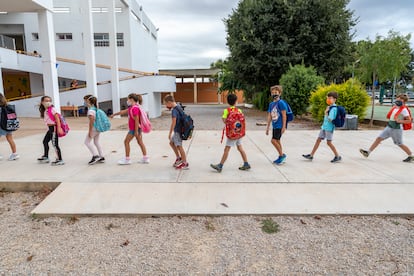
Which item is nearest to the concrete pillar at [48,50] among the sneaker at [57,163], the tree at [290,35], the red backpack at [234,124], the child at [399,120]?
the sneaker at [57,163]

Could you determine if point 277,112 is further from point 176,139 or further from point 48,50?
point 48,50

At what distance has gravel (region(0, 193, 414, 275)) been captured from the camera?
101 inches

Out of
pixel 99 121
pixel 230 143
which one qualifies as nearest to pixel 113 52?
pixel 99 121

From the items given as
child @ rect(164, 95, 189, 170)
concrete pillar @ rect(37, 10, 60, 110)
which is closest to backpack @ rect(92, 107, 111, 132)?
child @ rect(164, 95, 189, 170)

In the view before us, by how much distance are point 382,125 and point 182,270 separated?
14.0m

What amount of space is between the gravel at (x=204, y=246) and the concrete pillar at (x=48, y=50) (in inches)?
377

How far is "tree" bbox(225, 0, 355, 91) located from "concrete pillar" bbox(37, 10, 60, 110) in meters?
11.2

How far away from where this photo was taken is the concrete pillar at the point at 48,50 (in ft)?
37.3

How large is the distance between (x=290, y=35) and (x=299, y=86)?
15.0ft

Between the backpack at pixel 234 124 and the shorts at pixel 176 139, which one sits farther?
the shorts at pixel 176 139

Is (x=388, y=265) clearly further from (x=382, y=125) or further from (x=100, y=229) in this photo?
(x=382, y=125)

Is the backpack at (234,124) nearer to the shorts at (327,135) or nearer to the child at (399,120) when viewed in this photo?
the shorts at (327,135)

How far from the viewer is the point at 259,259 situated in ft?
8.87

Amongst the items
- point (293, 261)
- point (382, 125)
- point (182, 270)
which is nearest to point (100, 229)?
point (182, 270)
